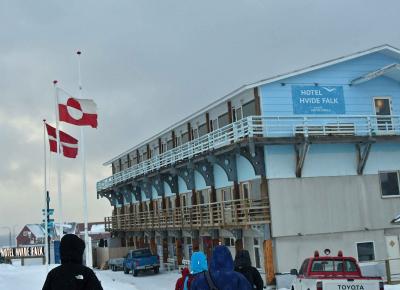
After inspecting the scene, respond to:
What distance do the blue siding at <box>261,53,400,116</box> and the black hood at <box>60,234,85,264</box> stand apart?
2398 cm

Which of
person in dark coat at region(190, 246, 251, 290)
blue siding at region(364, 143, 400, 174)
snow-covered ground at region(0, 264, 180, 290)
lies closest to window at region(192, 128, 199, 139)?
snow-covered ground at region(0, 264, 180, 290)

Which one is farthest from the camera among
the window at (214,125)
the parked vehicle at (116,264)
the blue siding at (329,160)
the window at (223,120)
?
the parked vehicle at (116,264)

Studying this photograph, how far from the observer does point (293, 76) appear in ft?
97.0

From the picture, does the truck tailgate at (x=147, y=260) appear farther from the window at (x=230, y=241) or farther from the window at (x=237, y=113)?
the window at (x=237, y=113)

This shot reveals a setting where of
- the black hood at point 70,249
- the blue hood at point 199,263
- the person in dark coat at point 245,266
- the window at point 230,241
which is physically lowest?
the window at point 230,241

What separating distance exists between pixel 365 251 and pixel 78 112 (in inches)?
658

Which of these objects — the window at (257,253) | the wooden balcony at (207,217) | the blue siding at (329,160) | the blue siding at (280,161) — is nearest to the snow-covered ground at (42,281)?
the wooden balcony at (207,217)

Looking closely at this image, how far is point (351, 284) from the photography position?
1487 centimetres

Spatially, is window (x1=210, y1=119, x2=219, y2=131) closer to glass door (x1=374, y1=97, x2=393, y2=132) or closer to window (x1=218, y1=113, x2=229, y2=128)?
window (x1=218, y1=113, x2=229, y2=128)

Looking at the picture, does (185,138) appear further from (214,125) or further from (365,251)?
(365,251)

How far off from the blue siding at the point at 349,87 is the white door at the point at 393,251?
703cm

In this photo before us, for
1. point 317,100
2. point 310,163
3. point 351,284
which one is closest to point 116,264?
point 310,163

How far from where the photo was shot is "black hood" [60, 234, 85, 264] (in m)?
5.20

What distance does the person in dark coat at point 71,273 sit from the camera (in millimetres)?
5148
